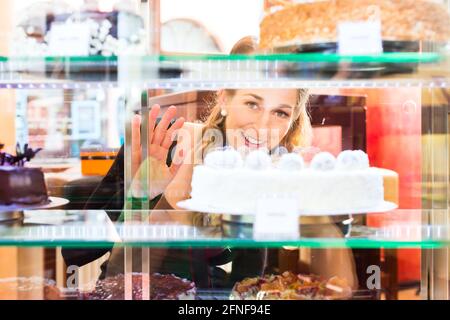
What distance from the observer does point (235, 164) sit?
1.43 m

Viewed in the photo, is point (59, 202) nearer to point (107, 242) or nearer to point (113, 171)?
point (113, 171)

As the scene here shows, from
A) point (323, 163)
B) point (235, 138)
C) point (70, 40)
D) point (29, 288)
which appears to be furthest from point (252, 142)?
point (29, 288)

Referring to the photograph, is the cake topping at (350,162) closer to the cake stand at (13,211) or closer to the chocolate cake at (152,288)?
the chocolate cake at (152,288)

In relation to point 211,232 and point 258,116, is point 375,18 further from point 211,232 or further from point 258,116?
point 211,232

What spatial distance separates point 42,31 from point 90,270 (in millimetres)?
812

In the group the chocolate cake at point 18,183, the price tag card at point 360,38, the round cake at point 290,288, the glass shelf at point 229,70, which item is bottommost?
the round cake at point 290,288

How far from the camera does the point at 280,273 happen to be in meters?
1.74

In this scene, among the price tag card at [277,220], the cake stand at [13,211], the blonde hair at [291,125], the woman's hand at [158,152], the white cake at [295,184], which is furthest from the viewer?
the blonde hair at [291,125]

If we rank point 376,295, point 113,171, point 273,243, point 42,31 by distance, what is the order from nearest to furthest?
point 273,243 → point 42,31 → point 376,295 → point 113,171

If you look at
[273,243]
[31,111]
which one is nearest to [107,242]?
[273,243]

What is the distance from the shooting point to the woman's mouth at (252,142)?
179 cm

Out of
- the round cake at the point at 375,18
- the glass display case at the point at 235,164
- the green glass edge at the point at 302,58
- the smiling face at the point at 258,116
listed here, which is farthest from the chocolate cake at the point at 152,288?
the round cake at the point at 375,18

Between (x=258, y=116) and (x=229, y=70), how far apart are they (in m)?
0.51

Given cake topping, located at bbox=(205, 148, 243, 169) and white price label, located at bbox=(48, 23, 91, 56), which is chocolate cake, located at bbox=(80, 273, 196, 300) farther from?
white price label, located at bbox=(48, 23, 91, 56)
